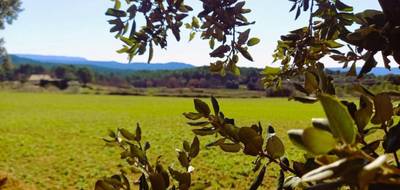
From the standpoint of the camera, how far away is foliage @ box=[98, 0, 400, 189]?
0.38 m

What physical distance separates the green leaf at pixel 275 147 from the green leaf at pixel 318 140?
15.7 inches

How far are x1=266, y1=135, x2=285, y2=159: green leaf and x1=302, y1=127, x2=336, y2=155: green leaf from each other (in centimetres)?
40

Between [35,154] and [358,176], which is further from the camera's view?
[35,154]

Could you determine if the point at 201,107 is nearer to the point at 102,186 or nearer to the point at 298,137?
the point at 102,186

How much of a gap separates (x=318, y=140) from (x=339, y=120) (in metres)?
0.03

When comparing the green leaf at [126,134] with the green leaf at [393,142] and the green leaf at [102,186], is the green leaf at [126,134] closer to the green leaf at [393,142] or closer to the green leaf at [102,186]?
the green leaf at [102,186]

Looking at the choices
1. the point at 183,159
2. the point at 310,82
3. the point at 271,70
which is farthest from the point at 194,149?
the point at 271,70

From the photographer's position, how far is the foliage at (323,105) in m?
0.38

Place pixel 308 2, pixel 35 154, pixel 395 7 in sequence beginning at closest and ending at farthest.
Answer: pixel 395 7 → pixel 308 2 → pixel 35 154

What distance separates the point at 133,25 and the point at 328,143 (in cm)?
112

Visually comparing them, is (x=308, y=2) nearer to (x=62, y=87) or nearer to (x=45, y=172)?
(x=45, y=172)

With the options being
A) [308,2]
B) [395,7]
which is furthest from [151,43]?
[395,7]

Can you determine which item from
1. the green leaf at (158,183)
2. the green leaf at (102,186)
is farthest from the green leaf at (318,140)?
the green leaf at (102,186)

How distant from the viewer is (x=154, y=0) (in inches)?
57.8
